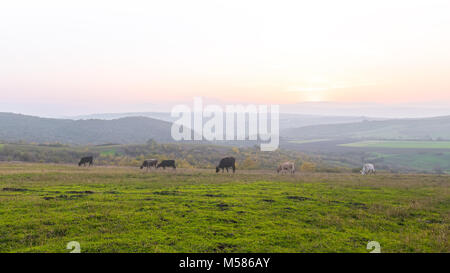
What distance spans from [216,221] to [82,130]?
17817cm

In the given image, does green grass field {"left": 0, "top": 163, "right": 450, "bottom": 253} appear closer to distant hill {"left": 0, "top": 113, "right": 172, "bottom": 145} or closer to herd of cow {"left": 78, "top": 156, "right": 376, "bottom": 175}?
herd of cow {"left": 78, "top": 156, "right": 376, "bottom": 175}

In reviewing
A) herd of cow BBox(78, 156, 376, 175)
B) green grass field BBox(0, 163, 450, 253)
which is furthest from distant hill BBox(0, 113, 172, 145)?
green grass field BBox(0, 163, 450, 253)

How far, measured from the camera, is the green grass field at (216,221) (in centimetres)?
876

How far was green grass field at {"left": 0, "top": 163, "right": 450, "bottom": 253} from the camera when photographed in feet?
28.7

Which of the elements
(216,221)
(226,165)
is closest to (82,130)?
(226,165)

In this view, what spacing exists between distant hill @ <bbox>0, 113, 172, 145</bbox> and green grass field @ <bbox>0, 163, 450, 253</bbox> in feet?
455

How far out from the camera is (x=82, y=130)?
163 meters

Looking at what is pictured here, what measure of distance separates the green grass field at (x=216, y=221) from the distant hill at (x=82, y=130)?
139 meters

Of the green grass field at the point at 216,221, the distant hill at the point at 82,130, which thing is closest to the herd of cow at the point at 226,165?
the green grass field at the point at 216,221

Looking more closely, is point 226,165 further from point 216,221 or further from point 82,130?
point 82,130

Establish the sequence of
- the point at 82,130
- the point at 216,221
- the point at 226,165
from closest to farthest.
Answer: the point at 216,221, the point at 226,165, the point at 82,130
